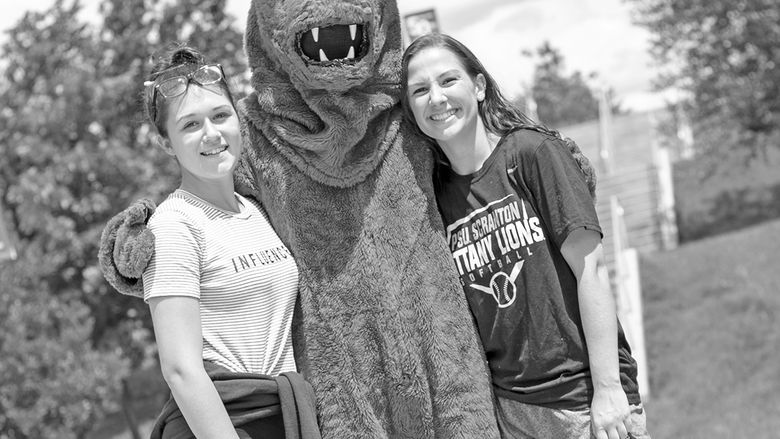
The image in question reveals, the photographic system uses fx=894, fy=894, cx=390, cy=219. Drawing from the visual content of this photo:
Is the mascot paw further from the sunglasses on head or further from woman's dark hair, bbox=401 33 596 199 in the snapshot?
woman's dark hair, bbox=401 33 596 199

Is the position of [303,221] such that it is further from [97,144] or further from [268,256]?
[97,144]

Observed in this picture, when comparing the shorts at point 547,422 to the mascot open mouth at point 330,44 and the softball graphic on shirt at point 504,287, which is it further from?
the mascot open mouth at point 330,44

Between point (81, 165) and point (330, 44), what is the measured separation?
358 inches

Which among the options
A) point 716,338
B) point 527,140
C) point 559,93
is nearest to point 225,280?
point 527,140

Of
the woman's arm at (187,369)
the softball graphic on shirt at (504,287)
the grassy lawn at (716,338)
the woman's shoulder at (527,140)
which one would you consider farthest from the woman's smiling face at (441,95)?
the grassy lawn at (716,338)

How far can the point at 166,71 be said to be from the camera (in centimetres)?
283

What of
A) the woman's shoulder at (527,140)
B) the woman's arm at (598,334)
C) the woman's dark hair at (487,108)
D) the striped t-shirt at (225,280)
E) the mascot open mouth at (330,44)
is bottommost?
the woman's arm at (598,334)

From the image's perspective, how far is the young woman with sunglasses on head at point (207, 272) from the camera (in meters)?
2.56

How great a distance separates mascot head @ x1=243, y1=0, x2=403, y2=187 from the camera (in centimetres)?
297

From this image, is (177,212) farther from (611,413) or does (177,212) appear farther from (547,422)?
(611,413)

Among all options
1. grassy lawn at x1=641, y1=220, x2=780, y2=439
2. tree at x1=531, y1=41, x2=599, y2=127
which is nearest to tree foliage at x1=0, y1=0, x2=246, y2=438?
grassy lawn at x1=641, y1=220, x2=780, y2=439

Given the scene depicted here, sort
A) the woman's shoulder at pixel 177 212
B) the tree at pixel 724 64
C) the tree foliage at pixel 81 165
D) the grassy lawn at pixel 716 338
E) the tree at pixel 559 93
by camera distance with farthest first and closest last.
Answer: the tree at pixel 559 93
the tree at pixel 724 64
the tree foliage at pixel 81 165
the grassy lawn at pixel 716 338
the woman's shoulder at pixel 177 212

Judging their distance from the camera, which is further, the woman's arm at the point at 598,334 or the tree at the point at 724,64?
the tree at the point at 724,64

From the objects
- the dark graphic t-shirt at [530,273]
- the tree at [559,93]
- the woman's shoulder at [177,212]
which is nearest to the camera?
the woman's shoulder at [177,212]
